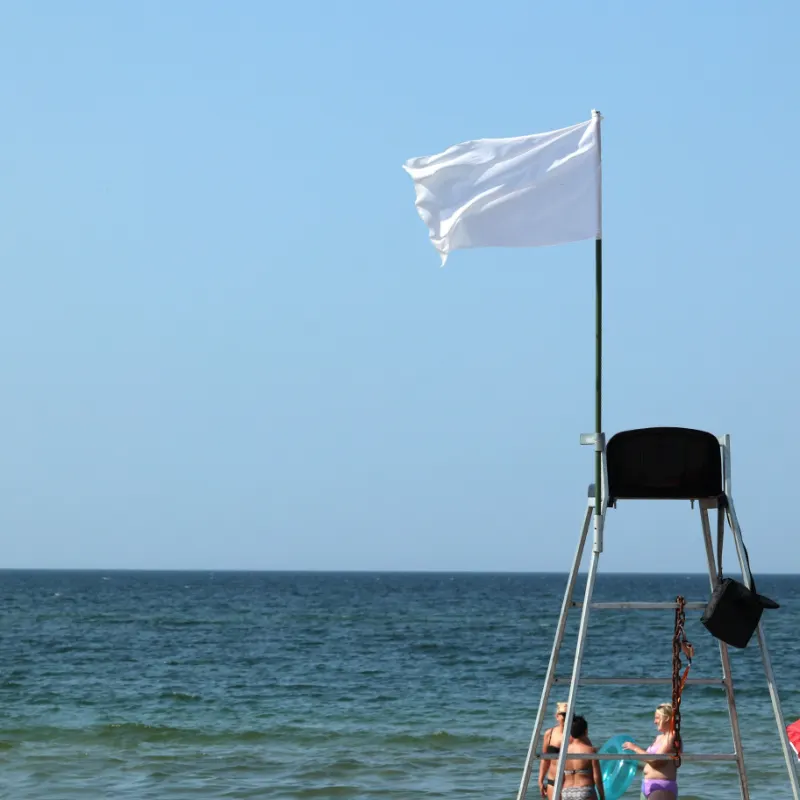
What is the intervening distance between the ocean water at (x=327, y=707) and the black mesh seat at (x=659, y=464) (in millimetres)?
9201

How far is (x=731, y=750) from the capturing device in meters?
20.5

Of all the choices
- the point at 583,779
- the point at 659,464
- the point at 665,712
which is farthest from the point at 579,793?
the point at 659,464

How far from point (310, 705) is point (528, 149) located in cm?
2057

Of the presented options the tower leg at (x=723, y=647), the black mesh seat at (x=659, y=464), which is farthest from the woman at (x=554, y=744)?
the black mesh seat at (x=659, y=464)

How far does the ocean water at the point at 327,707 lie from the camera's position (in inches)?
693

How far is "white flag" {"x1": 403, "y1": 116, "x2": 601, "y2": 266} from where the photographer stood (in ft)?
27.6

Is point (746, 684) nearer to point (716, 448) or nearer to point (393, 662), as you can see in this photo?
point (393, 662)

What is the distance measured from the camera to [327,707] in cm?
2706

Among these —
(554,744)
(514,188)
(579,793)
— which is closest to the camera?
(514,188)

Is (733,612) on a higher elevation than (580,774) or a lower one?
higher

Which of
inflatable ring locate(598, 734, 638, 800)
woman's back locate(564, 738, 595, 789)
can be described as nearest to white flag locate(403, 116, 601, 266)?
inflatable ring locate(598, 734, 638, 800)

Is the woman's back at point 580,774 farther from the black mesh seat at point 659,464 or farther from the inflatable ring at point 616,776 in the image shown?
the black mesh seat at point 659,464

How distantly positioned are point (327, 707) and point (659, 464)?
2018 centimetres

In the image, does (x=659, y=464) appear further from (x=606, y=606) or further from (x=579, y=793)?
(x=579, y=793)
